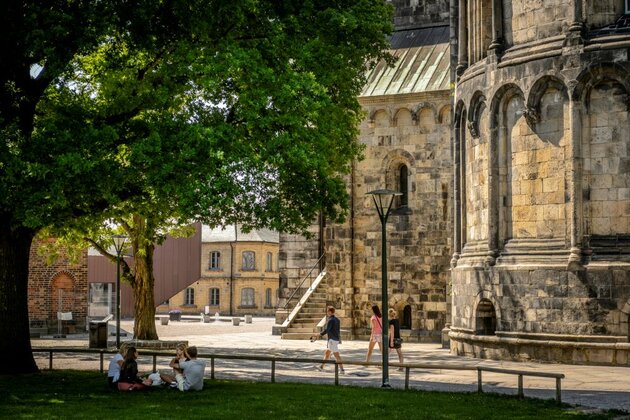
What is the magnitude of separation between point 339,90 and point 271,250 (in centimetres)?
6476

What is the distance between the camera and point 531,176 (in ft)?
86.2

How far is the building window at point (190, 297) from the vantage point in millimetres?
90125

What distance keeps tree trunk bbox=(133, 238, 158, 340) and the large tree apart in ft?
27.2

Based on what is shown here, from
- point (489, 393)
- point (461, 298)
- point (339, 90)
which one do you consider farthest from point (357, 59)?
point (489, 393)

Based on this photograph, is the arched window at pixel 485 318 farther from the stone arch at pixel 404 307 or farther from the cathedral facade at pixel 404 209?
the stone arch at pixel 404 307

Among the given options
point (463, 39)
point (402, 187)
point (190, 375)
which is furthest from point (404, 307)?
point (190, 375)

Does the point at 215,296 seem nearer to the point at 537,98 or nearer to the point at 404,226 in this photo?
the point at 404,226

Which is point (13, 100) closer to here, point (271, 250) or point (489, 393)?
point (489, 393)

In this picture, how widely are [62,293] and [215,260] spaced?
47.0 m

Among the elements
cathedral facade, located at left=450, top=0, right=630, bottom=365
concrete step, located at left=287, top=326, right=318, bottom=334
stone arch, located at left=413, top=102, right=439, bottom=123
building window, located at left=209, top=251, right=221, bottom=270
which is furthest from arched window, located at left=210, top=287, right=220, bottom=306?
cathedral facade, located at left=450, top=0, right=630, bottom=365

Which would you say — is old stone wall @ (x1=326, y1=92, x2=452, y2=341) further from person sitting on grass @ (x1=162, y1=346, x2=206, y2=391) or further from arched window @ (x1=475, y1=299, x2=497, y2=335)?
person sitting on grass @ (x1=162, y1=346, x2=206, y2=391)

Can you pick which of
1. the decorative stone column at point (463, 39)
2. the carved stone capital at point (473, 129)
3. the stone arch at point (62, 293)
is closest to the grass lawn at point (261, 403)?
the carved stone capital at point (473, 129)

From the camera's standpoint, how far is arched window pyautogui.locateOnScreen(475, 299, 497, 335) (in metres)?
27.3

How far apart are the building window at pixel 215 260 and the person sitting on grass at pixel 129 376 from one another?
71.8 metres
